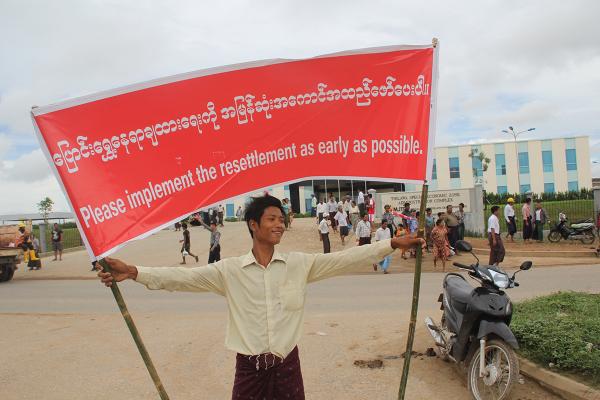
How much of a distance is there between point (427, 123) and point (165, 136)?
5.17 feet

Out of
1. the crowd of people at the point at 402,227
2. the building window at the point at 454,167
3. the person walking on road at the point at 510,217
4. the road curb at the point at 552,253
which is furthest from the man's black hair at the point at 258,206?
the building window at the point at 454,167

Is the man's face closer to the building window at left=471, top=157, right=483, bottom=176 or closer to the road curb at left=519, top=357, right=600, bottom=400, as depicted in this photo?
the road curb at left=519, top=357, right=600, bottom=400

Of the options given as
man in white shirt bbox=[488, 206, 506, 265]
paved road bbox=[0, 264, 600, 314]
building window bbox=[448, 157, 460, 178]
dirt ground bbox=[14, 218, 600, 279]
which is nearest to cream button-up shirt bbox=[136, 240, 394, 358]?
paved road bbox=[0, 264, 600, 314]

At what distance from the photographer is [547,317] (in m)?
5.27

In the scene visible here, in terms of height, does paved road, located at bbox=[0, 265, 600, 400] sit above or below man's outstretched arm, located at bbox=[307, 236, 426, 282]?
below

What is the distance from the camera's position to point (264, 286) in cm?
264

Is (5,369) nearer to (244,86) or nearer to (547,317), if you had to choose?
(244,86)

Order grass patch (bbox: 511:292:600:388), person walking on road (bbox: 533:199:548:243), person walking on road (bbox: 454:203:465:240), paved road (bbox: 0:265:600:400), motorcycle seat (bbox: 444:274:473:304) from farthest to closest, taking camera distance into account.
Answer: person walking on road (bbox: 533:199:548:243) → person walking on road (bbox: 454:203:465:240) → paved road (bbox: 0:265:600:400) → motorcycle seat (bbox: 444:274:473:304) → grass patch (bbox: 511:292:600:388)

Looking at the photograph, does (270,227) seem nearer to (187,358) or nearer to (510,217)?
(187,358)

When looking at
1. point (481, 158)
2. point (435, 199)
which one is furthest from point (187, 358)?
point (481, 158)

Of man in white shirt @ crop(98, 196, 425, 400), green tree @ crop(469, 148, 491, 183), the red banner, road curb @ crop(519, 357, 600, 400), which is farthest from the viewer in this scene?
green tree @ crop(469, 148, 491, 183)

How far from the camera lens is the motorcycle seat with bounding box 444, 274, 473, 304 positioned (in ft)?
15.6

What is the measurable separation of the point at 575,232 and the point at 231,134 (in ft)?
56.9

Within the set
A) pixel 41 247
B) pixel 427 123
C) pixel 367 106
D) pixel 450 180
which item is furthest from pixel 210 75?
pixel 450 180
